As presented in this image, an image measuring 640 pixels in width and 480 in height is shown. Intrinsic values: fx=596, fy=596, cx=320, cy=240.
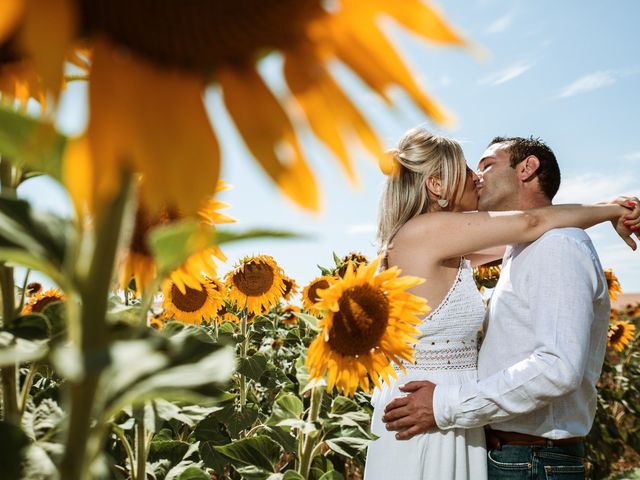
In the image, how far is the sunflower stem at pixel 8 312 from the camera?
919mm

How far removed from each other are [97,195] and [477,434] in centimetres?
250

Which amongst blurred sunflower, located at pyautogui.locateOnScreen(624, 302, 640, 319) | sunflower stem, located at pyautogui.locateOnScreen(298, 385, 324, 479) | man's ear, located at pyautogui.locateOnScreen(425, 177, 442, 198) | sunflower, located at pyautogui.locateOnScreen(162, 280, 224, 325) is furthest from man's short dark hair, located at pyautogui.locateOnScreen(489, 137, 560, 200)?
blurred sunflower, located at pyautogui.locateOnScreen(624, 302, 640, 319)

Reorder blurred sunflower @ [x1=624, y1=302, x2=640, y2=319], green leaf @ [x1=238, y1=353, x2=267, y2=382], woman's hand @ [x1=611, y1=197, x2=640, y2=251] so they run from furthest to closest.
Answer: blurred sunflower @ [x1=624, y1=302, x2=640, y2=319] → green leaf @ [x1=238, y1=353, x2=267, y2=382] → woman's hand @ [x1=611, y1=197, x2=640, y2=251]

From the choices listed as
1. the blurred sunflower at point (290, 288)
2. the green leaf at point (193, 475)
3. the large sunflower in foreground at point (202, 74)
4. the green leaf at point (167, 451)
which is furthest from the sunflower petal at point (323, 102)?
the blurred sunflower at point (290, 288)

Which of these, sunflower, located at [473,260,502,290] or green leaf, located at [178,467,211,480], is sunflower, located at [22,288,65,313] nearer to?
green leaf, located at [178,467,211,480]

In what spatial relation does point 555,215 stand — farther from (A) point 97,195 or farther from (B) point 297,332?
(B) point 297,332

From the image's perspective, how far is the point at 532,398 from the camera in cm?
231

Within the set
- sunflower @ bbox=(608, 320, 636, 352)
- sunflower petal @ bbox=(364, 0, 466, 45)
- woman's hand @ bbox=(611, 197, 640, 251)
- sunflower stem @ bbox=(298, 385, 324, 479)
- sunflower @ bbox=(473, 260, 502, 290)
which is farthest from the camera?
sunflower @ bbox=(608, 320, 636, 352)

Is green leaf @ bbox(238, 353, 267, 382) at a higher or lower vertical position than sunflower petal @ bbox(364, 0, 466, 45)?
lower

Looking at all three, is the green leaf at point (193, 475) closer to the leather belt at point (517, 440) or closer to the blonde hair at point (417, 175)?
the leather belt at point (517, 440)

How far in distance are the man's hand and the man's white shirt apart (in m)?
0.05

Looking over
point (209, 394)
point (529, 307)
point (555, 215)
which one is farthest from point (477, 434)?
point (209, 394)

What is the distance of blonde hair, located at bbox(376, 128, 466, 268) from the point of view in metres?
3.11

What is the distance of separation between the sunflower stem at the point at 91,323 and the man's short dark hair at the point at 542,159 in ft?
10.1
